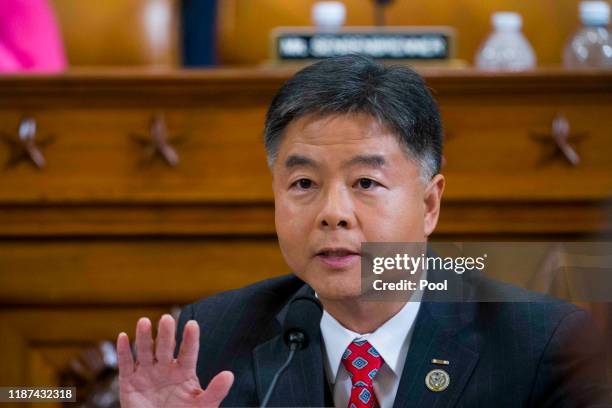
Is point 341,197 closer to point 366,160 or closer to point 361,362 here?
point 366,160

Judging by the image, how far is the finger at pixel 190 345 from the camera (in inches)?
58.3

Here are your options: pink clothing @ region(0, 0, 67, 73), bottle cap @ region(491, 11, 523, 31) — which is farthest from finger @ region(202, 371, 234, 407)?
bottle cap @ region(491, 11, 523, 31)

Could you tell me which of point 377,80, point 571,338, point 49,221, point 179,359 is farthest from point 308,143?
point 49,221

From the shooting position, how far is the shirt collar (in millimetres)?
1646

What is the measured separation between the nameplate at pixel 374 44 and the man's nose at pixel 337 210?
4.22 feet

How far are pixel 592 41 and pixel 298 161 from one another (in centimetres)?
155

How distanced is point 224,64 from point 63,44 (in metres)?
0.50

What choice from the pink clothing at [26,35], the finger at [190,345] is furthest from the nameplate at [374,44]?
the finger at [190,345]

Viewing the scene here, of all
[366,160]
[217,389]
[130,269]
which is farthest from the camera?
[130,269]

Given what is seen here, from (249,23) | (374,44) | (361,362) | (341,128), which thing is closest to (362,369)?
(361,362)

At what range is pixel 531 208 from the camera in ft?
8.28

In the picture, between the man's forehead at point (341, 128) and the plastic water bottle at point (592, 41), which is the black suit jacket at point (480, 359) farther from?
the plastic water bottle at point (592, 41)

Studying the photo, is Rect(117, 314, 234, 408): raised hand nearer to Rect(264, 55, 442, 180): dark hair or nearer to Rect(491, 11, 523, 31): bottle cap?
Rect(264, 55, 442, 180): dark hair

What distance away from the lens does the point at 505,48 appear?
2963 mm
